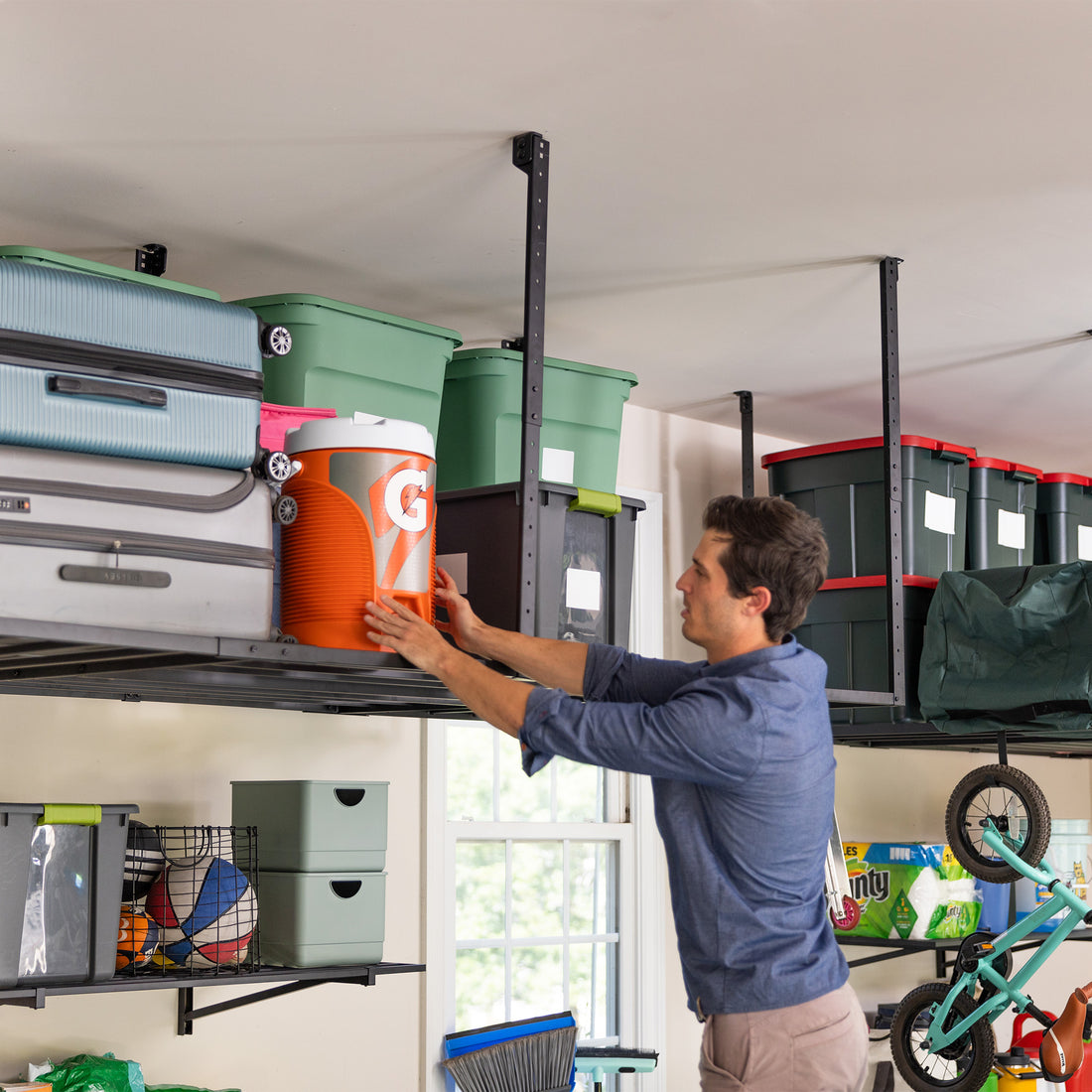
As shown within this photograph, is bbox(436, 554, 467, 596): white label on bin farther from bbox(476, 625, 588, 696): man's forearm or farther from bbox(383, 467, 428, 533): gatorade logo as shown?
bbox(383, 467, 428, 533): gatorade logo

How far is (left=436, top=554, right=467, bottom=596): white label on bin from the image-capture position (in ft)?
10.1

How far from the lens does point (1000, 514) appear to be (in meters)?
4.60

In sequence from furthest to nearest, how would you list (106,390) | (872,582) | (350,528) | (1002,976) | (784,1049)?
(1002,976)
(872,582)
(350,528)
(784,1049)
(106,390)

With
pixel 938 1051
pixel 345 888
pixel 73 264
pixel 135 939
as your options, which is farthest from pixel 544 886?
pixel 73 264

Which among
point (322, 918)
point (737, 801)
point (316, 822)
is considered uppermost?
point (737, 801)

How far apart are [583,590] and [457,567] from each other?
340mm

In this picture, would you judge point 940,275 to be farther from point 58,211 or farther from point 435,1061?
point 435,1061

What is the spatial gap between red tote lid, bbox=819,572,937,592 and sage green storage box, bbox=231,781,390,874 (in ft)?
4.93

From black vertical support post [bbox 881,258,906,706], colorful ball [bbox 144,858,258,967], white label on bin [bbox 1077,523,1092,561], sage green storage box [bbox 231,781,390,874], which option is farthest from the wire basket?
white label on bin [bbox 1077,523,1092,561]

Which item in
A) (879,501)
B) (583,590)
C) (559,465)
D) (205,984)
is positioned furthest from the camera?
(879,501)

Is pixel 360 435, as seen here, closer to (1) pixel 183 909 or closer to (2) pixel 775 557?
(2) pixel 775 557

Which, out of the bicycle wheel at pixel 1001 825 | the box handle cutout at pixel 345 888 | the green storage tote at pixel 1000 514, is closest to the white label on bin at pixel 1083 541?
the green storage tote at pixel 1000 514

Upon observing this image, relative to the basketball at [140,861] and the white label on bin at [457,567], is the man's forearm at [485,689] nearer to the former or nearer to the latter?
the white label on bin at [457,567]

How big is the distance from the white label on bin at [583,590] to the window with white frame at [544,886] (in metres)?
1.15
